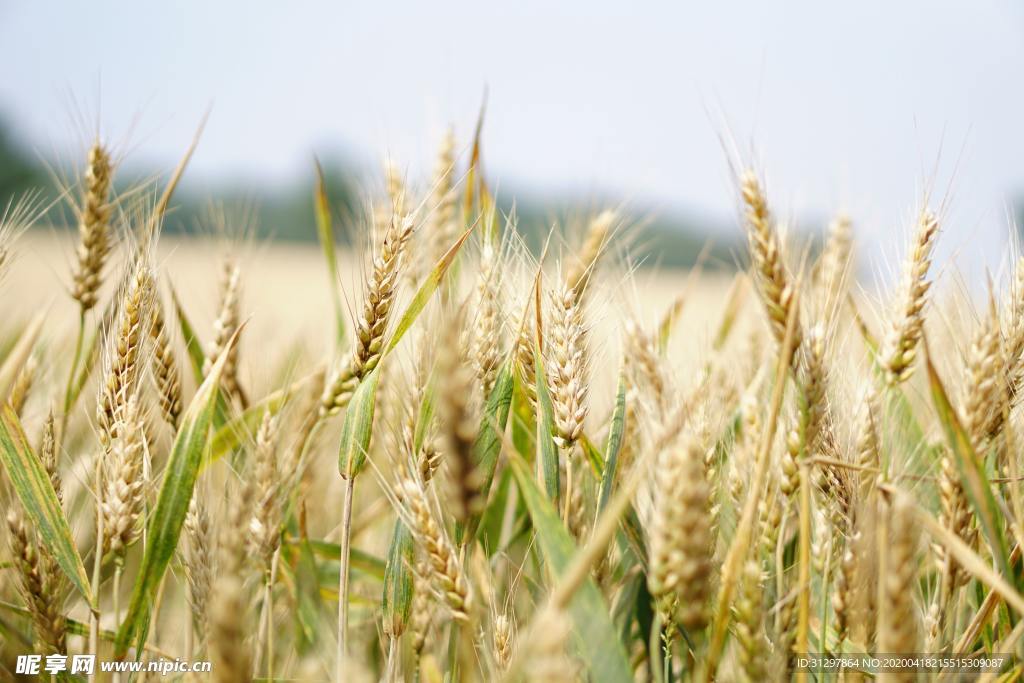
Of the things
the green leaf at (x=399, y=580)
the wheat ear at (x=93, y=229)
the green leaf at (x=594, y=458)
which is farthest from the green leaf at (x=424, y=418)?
the wheat ear at (x=93, y=229)

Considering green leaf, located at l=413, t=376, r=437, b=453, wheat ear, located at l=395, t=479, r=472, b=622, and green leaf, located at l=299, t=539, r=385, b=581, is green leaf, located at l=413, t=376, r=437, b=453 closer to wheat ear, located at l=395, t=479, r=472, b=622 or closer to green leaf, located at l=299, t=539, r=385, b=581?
wheat ear, located at l=395, t=479, r=472, b=622

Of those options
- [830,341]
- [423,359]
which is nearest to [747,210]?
[830,341]

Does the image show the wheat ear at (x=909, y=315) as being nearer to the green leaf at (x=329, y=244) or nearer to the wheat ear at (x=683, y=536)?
the wheat ear at (x=683, y=536)

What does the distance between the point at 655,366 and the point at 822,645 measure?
0.48m

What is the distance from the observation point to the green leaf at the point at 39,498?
1.05 m

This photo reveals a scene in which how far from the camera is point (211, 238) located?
195 cm

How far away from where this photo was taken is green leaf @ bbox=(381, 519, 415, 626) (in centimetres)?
109

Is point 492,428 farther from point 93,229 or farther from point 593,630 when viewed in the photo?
point 93,229

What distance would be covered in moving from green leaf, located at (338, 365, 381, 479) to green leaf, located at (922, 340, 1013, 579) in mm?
834

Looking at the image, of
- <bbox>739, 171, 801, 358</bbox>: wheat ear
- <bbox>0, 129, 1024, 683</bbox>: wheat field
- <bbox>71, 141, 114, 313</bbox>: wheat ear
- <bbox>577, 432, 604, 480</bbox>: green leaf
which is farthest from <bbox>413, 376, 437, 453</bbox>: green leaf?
<bbox>71, 141, 114, 313</bbox>: wheat ear

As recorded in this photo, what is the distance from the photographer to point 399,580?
1106 mm

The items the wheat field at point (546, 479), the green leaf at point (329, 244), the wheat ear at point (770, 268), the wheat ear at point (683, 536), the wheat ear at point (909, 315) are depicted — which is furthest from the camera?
the green leaf at point (329, 244)

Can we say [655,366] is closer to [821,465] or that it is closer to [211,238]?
[821,465]

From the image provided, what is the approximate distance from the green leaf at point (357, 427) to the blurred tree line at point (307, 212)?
0.38m
